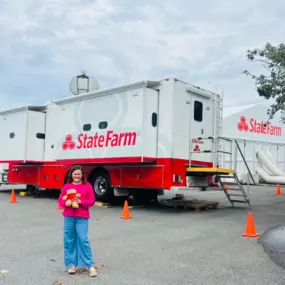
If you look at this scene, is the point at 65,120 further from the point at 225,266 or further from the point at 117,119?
the point at 225,266

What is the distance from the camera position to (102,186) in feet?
41.1

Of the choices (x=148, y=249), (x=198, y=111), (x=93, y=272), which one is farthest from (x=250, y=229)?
(x=198, y=111)

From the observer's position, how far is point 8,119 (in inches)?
621

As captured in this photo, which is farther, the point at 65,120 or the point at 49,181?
the point at 49,181

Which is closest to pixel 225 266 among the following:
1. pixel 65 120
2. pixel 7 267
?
pixel 7 267

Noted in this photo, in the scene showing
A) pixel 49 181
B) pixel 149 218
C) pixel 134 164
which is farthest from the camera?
pixel 49 181

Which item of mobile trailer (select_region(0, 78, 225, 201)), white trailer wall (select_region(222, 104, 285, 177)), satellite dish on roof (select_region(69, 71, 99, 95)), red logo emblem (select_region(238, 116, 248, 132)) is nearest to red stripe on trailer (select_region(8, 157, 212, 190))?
mobile trailer (select_region(0, 78, 225, 201))

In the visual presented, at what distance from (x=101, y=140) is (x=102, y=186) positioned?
1515 mm

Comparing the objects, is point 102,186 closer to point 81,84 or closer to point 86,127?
point 86,127

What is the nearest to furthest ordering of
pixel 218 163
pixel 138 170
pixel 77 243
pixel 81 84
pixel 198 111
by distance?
1. pixel 77 243
2. pixel 138 170
3. pixel 198 111
4. pixel 218 163
5. pixel 81 84

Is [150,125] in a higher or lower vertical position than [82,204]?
higher

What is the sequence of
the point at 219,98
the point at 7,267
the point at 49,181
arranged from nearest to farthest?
the point at 7,267 → the point at 219,98 → the point at 49,181

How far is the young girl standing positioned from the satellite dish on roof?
417 inches

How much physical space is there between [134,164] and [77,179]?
6300 mm
